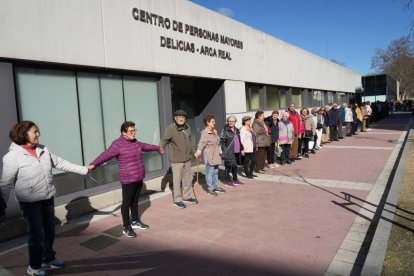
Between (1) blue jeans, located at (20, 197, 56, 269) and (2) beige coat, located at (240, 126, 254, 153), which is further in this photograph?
(2) beige coat, located at (240, 126, 254, 153)

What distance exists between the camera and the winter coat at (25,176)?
3645 millimetres

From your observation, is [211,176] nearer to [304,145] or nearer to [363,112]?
[304,145]

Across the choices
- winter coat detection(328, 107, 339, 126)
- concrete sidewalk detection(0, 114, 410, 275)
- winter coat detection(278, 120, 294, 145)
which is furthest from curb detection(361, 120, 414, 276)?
winter coat detection(328, 107, 339, 126)

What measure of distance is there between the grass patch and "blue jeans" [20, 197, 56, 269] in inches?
154

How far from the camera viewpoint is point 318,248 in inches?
180

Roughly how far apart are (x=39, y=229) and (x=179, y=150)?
10.3 ft

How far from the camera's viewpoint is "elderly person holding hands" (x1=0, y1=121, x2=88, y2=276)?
3656 millimetres

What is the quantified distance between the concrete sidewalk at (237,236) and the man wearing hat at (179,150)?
482 mm

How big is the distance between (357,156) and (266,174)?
4.42m

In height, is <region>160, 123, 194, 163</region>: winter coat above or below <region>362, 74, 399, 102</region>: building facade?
below

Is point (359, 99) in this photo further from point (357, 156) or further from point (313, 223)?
point (313, 223)

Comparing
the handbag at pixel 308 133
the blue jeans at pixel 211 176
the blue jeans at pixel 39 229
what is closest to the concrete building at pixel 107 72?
the blue jeans at pixel 211 176

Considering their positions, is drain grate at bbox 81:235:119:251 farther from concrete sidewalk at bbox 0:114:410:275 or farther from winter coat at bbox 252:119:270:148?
winter coat at bbox 252:119:270:148

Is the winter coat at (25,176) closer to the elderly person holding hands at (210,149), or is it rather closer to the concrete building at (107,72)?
the concrete building at (107,72)
